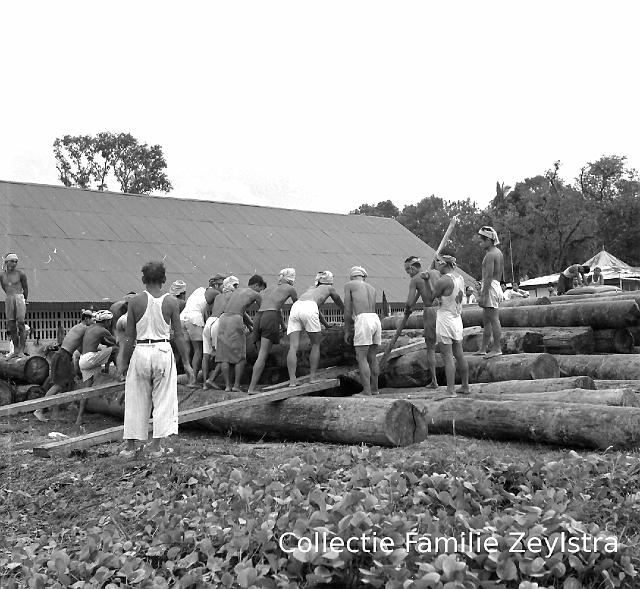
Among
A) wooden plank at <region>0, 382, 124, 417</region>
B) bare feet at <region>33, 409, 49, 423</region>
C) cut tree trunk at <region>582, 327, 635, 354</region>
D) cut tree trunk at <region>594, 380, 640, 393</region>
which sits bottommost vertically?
bare feet at <region>33, 409, 49, 423</region>

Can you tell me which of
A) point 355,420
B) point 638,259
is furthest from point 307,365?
point 638,259

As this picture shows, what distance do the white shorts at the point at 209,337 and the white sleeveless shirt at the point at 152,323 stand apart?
4450 millimetres

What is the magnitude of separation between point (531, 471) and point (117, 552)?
120 inches

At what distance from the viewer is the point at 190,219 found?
30.2m

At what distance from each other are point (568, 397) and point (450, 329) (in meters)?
1.98

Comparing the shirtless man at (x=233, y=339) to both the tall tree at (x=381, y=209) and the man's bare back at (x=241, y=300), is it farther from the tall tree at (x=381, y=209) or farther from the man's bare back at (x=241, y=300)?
the tall tree at (x=381, y=209)

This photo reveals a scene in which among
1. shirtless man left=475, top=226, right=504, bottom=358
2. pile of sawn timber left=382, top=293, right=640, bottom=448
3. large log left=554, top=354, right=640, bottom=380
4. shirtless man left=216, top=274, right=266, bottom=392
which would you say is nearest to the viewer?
pile of sawn timber left=382, top=293, right=640, bottom=448

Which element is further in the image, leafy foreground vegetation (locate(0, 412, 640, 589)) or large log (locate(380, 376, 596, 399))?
large log (locate(380, 376, 596, 399))

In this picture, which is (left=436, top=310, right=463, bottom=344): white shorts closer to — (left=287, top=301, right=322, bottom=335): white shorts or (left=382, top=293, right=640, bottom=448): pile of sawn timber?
(left=382, top=293, right=640, bottom=448): pile of sawn timber

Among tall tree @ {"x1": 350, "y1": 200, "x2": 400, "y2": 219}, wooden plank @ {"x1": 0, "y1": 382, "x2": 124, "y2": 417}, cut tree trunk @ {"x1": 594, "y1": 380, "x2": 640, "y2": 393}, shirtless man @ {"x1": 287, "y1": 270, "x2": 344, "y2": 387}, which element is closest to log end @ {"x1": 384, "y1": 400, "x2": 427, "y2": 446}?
shirtless man @ {"x1": 287, "y1": 270, "x2": 344, "y2": 387}

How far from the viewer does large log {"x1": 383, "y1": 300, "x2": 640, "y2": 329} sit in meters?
14.0

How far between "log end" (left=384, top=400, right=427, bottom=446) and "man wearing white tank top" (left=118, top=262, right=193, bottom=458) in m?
2.32

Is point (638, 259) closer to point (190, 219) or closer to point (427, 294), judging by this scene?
point (190, 219)

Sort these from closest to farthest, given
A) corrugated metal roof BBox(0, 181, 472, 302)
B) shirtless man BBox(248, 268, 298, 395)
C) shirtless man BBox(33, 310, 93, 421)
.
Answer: shirtless man BBox(248, 268, 298, 395)
shirtless man BBox(33, 310, 93, 421)
corrugated metal roof BBox(0, 181, 472, 302)
